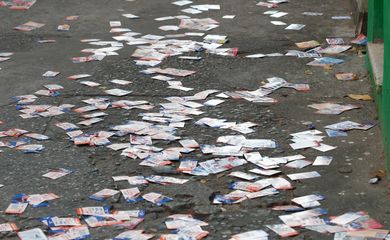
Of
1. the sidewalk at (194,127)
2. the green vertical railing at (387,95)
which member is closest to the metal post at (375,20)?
the sidewalk at (194,127)

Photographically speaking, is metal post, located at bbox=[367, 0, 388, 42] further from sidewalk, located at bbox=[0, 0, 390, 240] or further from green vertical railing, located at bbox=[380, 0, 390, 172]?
green vertical railing, located at bbox=[380, 0, 390, 172]

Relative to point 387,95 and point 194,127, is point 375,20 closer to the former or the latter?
point 387,95

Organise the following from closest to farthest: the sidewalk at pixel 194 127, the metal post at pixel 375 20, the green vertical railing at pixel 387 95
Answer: the sidewalk at pixel 194 127
the green vertical railing at pixel 387 95
the metal post at pixel 375 20

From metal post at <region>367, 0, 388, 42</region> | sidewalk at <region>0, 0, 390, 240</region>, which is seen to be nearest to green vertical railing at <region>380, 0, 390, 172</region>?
sidewalk at <region>0, 0, 390, 240</region>

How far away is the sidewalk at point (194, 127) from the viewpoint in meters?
4.34

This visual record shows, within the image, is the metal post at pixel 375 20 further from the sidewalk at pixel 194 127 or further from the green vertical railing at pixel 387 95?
the green vertical railing at pixel 387 95

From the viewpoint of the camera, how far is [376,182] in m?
4.52

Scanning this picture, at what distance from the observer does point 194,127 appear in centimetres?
553

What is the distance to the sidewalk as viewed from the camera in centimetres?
434

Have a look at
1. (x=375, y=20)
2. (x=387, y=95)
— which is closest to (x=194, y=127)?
(x=387, y=95)

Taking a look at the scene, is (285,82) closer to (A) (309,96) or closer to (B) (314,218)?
(A) (309,96)

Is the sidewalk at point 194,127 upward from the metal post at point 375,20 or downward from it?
downward

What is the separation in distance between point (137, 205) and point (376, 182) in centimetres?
139

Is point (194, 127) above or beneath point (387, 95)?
beneath
